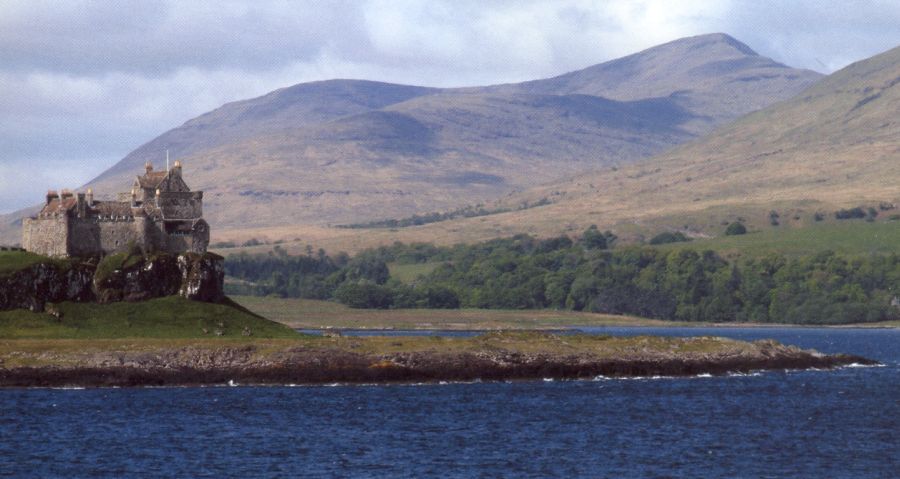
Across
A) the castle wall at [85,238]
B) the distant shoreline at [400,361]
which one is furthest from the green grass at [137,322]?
the distant shoreline at [400,361]

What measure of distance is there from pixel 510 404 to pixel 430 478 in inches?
1234

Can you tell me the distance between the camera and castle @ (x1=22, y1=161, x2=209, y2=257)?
401 feet

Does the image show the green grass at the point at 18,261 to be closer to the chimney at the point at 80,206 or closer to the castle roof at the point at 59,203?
the castle roof at the point at 59,203

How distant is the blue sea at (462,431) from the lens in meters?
71.6

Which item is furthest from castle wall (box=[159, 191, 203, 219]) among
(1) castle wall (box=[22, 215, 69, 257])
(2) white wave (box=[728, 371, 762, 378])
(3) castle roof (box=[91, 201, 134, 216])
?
(2) white wave (box=[728, 371, 762, 378])

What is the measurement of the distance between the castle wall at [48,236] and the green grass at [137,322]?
630cm

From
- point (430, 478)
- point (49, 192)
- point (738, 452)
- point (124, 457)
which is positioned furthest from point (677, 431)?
point (49, 192)

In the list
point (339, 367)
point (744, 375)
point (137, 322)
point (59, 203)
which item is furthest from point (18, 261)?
point (744, 375)

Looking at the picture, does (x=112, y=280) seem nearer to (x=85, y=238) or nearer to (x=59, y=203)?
(x=85, y=238)

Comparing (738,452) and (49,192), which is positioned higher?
(49,192)

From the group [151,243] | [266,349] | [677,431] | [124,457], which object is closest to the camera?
[124,457]

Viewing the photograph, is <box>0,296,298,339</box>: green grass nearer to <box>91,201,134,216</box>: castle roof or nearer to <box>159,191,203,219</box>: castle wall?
<box>159,191,203,219</box>: castle wall

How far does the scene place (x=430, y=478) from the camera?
68.2m

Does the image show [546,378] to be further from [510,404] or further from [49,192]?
[49,192]
